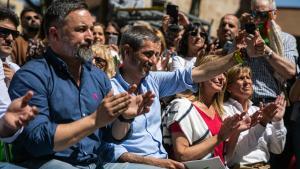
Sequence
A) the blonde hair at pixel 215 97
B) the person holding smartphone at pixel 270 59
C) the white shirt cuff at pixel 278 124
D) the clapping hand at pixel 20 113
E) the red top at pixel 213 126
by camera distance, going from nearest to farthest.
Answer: the clapping hand at pixel 20 113, the red top at pixel 213 126, the blonde hair at pixel 215 97, the white shirt cuff at pixel 278 124, the person holding smartphone at pixel 270 59

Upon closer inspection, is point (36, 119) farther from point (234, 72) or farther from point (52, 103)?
point (234, 72)

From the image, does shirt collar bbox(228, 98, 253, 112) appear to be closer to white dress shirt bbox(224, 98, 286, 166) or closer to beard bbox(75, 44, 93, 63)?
white dress shirt bbox(224, 98, 286, 166)

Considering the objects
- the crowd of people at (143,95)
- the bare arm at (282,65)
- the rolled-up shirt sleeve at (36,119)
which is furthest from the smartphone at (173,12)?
the rolled-up shirt sleeve at (36,119)

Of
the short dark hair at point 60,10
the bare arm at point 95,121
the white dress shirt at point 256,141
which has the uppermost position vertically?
the short dark hair at point 60,10

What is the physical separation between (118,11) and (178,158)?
29.3 ft

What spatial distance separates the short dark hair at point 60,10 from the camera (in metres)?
3.48

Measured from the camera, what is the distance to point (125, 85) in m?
4.16

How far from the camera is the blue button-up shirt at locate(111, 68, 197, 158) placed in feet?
13.3

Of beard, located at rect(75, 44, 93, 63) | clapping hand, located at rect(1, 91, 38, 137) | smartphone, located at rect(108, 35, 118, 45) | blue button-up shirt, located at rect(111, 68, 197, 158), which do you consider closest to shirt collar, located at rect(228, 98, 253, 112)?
blue button-up shirt, located at rect(111, 68, 197, 158)

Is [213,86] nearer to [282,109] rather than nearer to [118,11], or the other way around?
[282,109]

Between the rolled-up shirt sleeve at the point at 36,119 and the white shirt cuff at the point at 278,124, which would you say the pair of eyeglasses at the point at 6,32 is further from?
the white shirt cuff at the point at 278,124

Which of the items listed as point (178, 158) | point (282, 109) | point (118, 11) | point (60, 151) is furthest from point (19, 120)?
point (118, 11)

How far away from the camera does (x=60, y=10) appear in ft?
11.4

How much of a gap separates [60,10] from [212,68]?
51.6 inches
